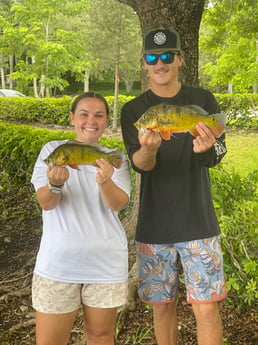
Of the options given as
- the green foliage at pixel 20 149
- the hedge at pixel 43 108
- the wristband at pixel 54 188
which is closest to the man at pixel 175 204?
the wristband at pixel 54 188

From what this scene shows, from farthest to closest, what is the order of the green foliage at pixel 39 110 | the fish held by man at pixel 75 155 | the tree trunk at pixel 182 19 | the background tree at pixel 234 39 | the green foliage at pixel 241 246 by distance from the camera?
1. the green foliage at pixel 39 110
2. the background tree at pixel 234 39
3. the tree trunk at pixel 182 19
4. the green foliage at pixel 241 246
5. the fish held by man at pixel 75 155

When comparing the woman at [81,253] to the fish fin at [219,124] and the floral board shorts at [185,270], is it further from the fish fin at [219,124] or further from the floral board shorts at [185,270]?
the fish fin at [219,124]

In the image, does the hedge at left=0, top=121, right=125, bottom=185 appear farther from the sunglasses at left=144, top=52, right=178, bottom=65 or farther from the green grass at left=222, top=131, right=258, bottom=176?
the green grass at left=222, top=131, right=258, bottom=176

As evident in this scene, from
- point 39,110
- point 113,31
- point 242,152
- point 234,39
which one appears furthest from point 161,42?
point 39,110

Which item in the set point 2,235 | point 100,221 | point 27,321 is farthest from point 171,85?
point 2,235

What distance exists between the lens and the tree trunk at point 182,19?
3379mm

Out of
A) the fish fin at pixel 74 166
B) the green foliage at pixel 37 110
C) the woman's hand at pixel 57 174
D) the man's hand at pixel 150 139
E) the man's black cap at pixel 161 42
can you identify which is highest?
the man's black cap at pixel 161 42

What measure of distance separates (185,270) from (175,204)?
0.40m

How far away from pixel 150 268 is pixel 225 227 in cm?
106

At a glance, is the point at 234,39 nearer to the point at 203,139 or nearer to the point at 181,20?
the point at 181,20

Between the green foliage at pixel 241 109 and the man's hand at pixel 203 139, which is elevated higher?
the man's hand at pixel 203 139

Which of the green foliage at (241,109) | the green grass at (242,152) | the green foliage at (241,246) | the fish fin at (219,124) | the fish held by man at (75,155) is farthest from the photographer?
the green foliage at (241,109)

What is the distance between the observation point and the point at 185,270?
2.34m

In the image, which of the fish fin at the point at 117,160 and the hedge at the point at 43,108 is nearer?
the fish fin at the point at 117,160
